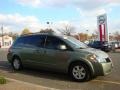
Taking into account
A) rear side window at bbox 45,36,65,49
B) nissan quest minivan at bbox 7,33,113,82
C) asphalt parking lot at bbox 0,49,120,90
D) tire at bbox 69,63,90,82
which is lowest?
asphalt parking lot at bbox 0,49,120,90

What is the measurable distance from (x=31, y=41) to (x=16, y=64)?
1.31m

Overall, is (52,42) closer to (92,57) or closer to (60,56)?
(60,56)

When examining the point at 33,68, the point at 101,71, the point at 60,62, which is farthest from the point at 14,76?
the point at 101,71

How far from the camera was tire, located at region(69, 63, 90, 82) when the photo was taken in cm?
1098

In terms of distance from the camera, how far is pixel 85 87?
396 inches

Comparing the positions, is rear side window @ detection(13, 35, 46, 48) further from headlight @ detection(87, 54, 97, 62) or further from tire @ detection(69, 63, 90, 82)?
headlight @ detection(87, 54, 97, 62)

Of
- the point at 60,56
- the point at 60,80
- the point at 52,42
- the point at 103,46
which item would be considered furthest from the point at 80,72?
the point at 103,46

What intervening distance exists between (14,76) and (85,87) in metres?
3.32

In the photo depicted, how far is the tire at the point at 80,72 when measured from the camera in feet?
36.0

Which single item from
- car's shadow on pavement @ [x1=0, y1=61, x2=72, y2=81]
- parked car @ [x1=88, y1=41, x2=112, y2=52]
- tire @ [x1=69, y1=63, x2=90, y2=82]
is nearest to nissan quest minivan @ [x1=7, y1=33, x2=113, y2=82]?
tire @ [x1=69, y1=63, x2=90, y2=82]

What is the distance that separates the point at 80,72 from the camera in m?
11.1

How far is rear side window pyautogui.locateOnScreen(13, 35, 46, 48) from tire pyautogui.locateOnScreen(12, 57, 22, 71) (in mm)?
683

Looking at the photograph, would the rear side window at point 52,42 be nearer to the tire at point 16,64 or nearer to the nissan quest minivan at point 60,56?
the nissan quest minivan at point 60,56

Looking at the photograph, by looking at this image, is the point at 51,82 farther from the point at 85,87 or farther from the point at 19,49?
the point at 19,49
